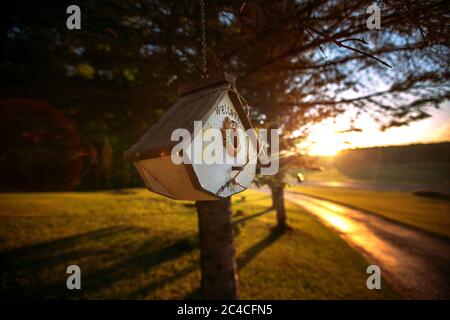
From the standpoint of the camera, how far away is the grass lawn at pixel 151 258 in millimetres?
5871

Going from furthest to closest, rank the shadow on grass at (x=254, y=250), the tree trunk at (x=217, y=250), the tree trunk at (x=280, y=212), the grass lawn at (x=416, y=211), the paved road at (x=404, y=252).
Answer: the grass lawn at (x=416, y=211) < the tree trunk at (x=280, y=212) < the paved road at (x=404, y=252) < the shadow on grass at (x=254, y=250) < the tree trunk at (x=217, y=250)

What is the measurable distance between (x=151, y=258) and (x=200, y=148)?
751 cm

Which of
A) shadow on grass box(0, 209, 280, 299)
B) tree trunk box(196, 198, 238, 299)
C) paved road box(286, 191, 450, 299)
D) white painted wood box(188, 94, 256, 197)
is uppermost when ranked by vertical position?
white painted wood box(188, 94, 256, 197)

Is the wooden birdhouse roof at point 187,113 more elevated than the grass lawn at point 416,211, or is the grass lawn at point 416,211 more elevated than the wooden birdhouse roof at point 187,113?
the wooden birdhouse roof at point 187,113

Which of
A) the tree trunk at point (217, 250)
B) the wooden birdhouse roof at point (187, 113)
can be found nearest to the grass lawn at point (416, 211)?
the tree trunk at point (217, 250)

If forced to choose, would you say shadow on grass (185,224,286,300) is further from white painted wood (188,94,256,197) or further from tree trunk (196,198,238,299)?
white painted wood (188,94,256,197)

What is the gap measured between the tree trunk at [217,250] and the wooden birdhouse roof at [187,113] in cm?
243

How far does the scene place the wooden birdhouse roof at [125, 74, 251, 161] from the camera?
116cm

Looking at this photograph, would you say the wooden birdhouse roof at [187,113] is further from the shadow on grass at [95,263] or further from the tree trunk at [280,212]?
the tree trunk at [280,212]

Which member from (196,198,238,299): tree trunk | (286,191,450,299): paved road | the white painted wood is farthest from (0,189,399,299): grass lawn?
the white painted wood

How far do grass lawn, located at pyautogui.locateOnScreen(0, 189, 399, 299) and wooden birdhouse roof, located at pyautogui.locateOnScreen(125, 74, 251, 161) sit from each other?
2.49 metres

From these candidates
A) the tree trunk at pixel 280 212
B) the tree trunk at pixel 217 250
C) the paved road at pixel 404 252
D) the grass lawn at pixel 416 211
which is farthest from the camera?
the grass lawn at pixel 416 211

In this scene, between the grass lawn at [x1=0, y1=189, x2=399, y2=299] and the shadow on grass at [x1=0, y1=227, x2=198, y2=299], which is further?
the grass lawn at [x1=0, y1=189, x2=399, y2=299]

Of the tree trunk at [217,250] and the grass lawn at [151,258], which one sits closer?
the tree trunk at [217,250]
